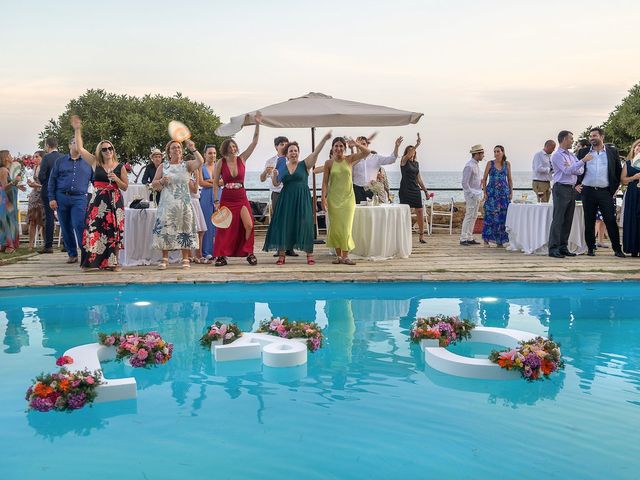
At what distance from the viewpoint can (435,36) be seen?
15.6 m

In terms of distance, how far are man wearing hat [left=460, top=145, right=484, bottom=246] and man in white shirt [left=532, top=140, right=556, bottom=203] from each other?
93cm

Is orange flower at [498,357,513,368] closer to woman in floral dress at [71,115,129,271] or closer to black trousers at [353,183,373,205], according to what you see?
woman in floral dress at [71,115,129,271]

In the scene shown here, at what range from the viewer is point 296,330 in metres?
6.08

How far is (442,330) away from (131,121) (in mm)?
18360

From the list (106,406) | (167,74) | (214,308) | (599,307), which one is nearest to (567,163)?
(599,307)

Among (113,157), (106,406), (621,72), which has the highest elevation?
(621,72)

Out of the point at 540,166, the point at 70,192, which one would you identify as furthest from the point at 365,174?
the point at 70,192

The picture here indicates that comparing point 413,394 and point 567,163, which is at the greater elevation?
point 567,163

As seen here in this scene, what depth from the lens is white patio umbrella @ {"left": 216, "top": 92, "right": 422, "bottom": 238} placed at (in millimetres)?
11305

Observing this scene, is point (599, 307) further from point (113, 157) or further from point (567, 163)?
point (113, 157)

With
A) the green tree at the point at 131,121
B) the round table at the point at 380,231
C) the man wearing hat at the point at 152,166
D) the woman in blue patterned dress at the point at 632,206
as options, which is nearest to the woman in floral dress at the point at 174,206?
the man wearing hat at the point at 152,166

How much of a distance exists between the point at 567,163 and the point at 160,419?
7878mm

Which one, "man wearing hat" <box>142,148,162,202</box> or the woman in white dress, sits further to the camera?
"man wearing hat" <box>142,148,162,202</box>

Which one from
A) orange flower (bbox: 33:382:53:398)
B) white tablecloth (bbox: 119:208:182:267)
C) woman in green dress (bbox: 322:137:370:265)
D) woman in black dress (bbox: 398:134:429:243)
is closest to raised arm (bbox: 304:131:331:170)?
woman in green dress (bbox: 322:137:370:265)
